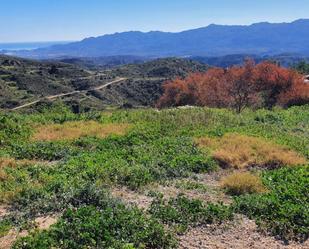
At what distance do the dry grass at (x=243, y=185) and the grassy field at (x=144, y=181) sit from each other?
3 centimetres

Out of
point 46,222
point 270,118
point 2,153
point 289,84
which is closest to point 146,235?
point 46,222

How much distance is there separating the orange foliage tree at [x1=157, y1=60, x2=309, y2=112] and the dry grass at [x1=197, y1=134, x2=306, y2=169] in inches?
1002

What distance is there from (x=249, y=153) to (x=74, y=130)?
8598 mm

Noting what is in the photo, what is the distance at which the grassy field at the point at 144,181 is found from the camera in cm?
998

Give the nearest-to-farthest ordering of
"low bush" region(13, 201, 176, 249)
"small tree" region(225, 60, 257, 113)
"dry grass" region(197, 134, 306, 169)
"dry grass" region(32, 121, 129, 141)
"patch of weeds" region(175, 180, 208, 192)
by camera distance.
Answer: "low bush" region(13, 201, 176, 249)
"patch of weeds" region(175, 180, 208, 192)
"dry grass" region(197, 134, 306, 169)
"dry grass" region(32, 121, 129, 141)
"small tree" region(225, 60, 257, 113)

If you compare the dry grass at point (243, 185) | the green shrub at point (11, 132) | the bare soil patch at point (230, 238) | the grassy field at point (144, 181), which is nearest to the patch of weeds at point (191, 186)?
the grassy field at point (144, 181)

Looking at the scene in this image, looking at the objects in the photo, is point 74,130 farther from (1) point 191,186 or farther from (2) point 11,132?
(1) point 191,186

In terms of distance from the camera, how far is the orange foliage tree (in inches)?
1886

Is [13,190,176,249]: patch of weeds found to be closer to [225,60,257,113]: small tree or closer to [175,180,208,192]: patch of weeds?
[175,180,208,192]: patch of weeds

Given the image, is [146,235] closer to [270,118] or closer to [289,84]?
[270,118]

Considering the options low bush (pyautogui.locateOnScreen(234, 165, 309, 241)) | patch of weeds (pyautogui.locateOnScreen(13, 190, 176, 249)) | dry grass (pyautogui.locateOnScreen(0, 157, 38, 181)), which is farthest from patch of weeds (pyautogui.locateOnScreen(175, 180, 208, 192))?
dry grass (pyautogui.locateOnScreen(0, 157, 38, 181))

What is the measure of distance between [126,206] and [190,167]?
4614 millimetres

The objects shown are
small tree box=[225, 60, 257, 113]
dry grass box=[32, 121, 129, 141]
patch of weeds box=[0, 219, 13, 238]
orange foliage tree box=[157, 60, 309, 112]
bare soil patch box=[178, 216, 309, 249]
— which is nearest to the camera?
patch of weeds box=[0, 219, 13, 238]

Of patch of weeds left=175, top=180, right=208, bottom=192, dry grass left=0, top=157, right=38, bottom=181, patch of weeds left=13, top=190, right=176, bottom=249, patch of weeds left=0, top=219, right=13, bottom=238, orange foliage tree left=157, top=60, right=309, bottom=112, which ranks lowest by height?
orange foliage tree left=157, top=60, right=309, bottom=112
